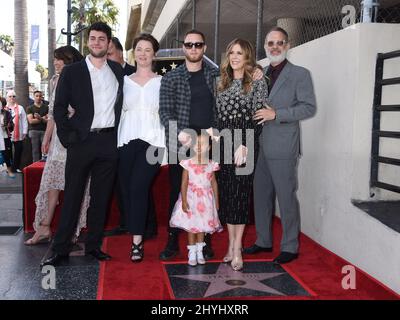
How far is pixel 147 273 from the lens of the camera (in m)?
3.78

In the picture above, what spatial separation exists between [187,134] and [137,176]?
60 cm

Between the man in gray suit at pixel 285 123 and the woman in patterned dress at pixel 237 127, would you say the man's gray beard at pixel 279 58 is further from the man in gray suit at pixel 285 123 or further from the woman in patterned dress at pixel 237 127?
the woman in patterned dress at pixel 237 127

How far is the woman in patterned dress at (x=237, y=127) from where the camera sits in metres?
3.70

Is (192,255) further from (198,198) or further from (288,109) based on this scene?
(288,109)

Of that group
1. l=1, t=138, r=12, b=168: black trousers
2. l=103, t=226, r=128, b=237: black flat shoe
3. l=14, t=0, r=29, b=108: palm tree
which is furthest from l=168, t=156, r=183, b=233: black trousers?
l=14, t=0, r=29, b=108: palm tree

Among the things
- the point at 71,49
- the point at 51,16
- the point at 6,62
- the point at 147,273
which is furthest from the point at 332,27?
the point at 6,62

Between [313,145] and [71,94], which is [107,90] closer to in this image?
[71,94]

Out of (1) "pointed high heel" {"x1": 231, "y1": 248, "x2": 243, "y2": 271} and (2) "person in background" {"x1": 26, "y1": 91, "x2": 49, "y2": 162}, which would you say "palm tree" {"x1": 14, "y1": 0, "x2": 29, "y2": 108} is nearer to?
(2) "person in background" {"x1": 26, "y1": 91, "x2": 49, "y2": 162}

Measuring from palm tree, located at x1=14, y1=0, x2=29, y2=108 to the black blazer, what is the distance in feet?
37.0

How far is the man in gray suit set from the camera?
3.92 meters

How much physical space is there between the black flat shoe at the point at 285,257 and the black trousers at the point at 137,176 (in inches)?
45.7
